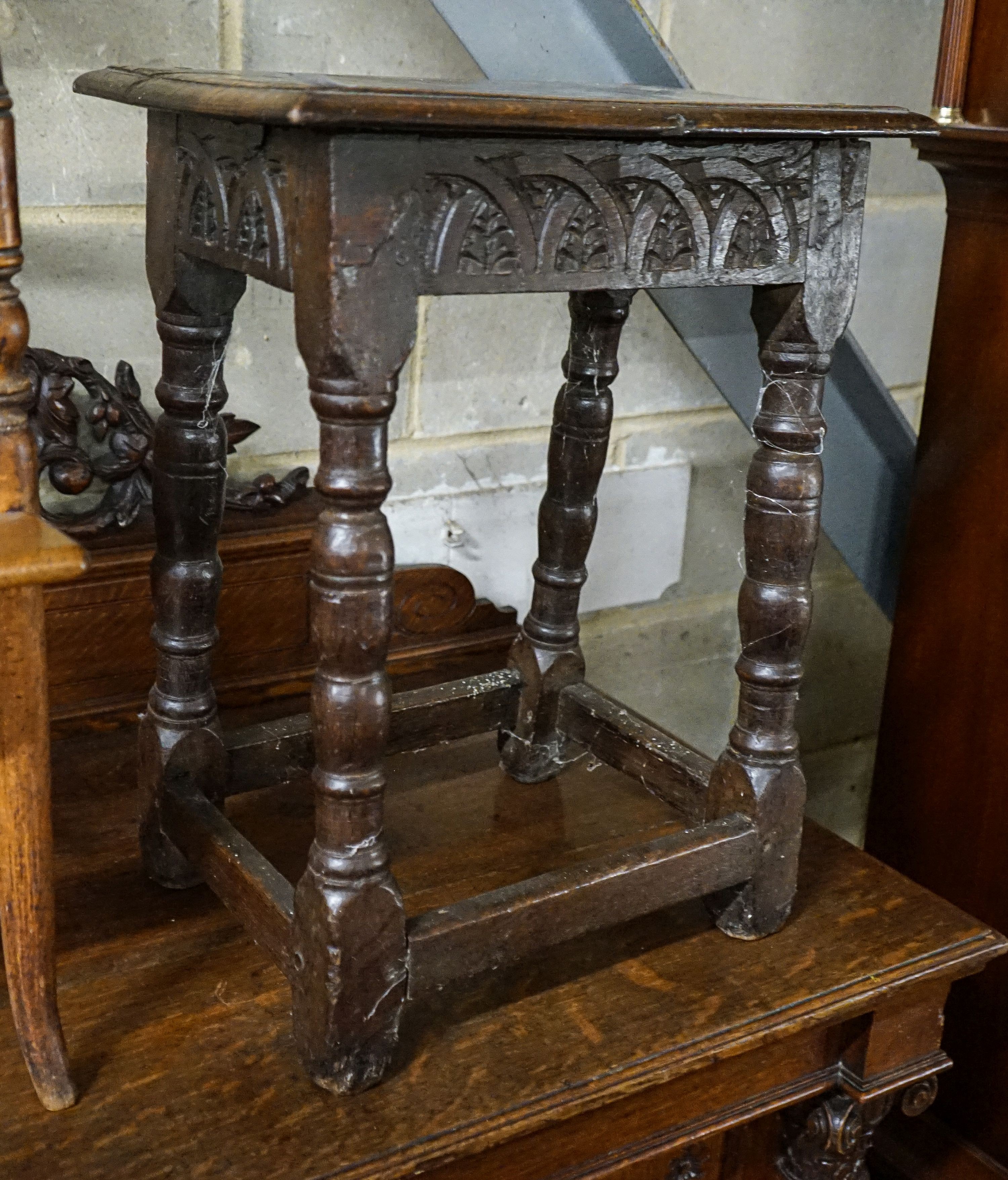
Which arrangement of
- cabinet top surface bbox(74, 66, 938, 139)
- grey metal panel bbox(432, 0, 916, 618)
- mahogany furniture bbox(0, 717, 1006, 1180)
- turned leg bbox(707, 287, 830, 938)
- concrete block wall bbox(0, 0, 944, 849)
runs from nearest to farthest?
cabinet top surface bbox(74, 66, 938, 139) < mahogany furniture bbox(0, 717, 1006, 1180) < turned leg bbox(707, 287, 830, 938) < concrete block wall bbox(0, 0, 944, 849) < grey metal panel bbox(432, 0, 916, 618)

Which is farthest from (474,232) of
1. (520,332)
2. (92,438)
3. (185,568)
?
(520,332)

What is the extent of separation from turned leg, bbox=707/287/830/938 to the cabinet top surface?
0.40ft

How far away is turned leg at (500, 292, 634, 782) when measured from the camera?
1218 mm

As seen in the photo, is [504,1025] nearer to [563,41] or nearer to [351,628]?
[351,628]

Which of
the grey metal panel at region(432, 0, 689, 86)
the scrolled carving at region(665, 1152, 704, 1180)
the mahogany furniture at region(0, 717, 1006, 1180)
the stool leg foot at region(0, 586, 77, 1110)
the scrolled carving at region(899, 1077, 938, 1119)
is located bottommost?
the scrolled carving at region(665, 1152, 704, 1180)

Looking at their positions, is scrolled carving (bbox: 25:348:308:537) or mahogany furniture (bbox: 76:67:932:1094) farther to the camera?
scrolled carving (bbox: 25:348:308:537)

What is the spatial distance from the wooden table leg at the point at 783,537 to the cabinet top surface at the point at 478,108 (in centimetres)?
5

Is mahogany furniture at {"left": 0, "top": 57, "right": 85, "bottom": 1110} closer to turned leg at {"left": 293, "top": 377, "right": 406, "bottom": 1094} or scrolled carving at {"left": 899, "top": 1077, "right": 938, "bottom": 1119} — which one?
turned leg at {"left": 293, "top": 377, "right": 406, "bottom": 1094}

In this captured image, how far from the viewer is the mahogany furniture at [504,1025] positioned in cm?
88

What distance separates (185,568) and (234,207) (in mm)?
295

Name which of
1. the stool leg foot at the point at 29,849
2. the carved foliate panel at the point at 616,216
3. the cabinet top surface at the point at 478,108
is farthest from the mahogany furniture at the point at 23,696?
the carved foliate panel at the point at 616,216

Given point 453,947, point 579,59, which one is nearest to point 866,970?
point 453,947

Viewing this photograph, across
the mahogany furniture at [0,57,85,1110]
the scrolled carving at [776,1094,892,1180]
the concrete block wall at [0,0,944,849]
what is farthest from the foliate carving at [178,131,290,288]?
the scrolled carving at [776,1094,892,1180]

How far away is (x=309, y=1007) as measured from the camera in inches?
35.3
